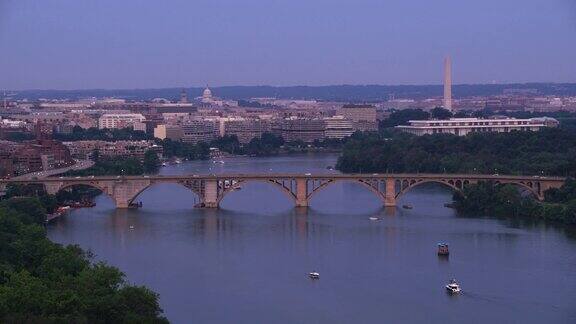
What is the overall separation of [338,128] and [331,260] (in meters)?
30.2

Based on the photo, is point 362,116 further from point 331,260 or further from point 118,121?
point 331,260

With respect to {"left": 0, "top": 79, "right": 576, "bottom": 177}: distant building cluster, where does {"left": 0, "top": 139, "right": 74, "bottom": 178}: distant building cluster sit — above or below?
above

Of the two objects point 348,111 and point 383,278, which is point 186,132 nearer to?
point 348,111

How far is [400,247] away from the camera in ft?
59.8

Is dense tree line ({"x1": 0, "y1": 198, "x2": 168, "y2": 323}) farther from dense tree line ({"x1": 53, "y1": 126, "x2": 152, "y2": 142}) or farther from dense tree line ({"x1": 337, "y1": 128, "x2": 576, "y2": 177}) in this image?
dense tree line ({"x1": 53, "y1": 126, "x2": 152, "y2": 142})

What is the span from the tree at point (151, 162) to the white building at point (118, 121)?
541 inches

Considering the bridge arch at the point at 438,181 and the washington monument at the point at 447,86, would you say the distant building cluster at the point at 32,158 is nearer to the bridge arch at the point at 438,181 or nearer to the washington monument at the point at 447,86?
the bridge arch at the point at 438,181

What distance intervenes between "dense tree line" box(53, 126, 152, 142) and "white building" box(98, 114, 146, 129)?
2.43 meters

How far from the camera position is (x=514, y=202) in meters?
21.9

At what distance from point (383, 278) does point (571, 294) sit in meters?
2.09

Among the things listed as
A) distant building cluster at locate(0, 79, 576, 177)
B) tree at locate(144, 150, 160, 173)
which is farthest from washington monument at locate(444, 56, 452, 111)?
tree at locate(144, 150, 160, 173)

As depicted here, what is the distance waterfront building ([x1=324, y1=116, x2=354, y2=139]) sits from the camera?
4634cm

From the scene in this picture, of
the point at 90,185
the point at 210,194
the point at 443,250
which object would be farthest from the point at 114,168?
the point at 443,250

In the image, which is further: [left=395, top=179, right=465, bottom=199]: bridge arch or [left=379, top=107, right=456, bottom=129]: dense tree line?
[left=379, top=107, right=456, bottom=129]: dense tree line
